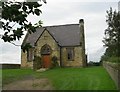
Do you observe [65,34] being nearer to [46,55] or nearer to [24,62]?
[46,55]

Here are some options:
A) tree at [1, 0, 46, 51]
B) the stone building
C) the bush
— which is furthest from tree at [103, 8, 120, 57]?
tree at [1, 0, 46, 51]

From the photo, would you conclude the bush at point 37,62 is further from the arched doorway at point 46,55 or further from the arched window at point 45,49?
the arched window at point 45,49

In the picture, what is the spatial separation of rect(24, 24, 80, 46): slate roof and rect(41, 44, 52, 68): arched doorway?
7.15 feet

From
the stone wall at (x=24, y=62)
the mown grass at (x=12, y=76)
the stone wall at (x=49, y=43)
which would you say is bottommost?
the mown grass at (x=12, y=76)

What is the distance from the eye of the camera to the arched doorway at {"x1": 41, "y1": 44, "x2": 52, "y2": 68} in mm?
50378

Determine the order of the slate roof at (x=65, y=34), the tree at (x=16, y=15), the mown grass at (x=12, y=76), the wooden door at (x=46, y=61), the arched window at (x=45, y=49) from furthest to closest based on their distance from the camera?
the slate roof at (x=65, y=34) < the arched window at (x=45, y=49) < the wooden door at (x=46, y=61) < the mown grass at (x=12, y=76) < the tree at (x=16, y=15)

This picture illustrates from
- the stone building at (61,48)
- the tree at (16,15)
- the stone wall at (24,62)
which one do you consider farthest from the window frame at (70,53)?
the tree at (16,15)

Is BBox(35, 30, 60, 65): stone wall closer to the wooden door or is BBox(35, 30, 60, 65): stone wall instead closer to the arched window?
the arched window

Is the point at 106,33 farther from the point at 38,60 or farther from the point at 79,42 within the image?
the point at 38,60

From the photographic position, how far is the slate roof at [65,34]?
51000mm

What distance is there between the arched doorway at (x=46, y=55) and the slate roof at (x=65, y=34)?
2.18 meters

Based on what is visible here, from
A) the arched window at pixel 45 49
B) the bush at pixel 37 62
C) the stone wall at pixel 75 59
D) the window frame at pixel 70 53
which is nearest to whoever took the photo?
the bush at pixel 37 62

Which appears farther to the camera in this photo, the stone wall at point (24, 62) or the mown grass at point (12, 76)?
the stone wall at point (24, 62)

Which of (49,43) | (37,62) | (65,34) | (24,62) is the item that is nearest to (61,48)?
(49,43)
